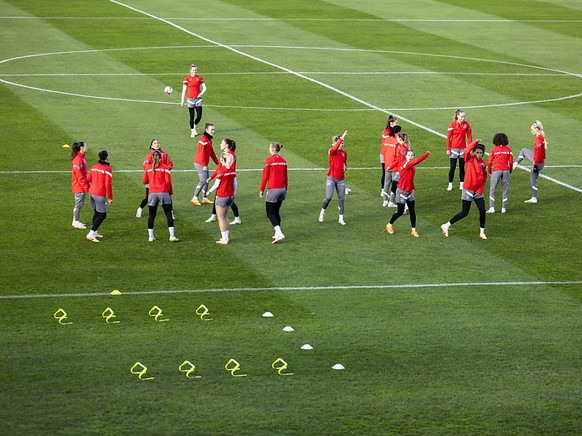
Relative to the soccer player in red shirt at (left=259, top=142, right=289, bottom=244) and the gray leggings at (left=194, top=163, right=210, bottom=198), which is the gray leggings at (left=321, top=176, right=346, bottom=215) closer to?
the soccer player in red shirt at (left=259, top=142, right=289, bottom=244)

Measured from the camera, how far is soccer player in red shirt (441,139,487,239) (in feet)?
82.1

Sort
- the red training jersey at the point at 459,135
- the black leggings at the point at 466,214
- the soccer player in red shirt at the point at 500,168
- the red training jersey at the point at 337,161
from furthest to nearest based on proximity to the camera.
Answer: the red training jersey at the point at 459,135, the soccer player in red shirt at the point at 500,168, the red training jersey at the point at 337,161, the black leggings at the point at 466,214

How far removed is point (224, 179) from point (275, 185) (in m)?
1.10

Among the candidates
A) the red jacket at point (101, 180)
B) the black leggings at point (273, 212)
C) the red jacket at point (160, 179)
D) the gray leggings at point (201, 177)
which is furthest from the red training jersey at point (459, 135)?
the red jacket at point (101, 180)

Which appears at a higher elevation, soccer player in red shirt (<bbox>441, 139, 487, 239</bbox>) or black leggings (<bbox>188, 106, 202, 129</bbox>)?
soccer player in red shirt (<bbox>441, 139, 487, 239</bbox>)

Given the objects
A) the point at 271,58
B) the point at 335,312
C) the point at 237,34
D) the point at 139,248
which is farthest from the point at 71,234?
the point at 237,34

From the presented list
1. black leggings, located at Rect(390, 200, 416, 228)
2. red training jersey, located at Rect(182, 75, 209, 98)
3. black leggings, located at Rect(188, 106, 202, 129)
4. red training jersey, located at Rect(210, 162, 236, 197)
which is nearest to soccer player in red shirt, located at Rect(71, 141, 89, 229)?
red training jersey, located at Rect(210, 162, 236, 197)

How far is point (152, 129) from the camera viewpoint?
35562 mm

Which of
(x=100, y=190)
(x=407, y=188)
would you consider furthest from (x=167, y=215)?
(x=407, y=188)

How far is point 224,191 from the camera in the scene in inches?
958

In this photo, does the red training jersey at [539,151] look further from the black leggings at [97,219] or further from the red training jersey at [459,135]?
the black leggings at [97,219]

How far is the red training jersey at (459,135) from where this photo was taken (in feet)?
95.5

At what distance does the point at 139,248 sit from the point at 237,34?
3147cm

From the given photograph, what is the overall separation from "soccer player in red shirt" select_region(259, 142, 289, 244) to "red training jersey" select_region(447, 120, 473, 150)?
6.04 metres
